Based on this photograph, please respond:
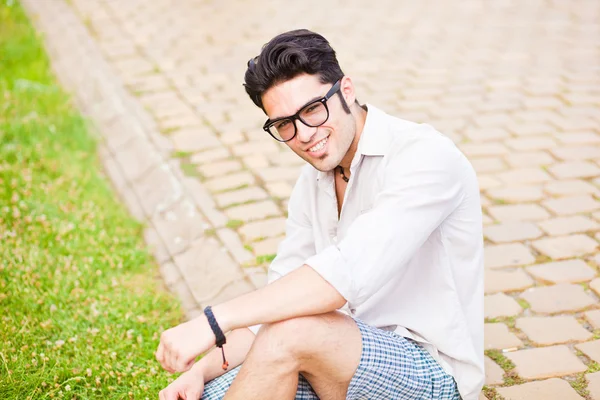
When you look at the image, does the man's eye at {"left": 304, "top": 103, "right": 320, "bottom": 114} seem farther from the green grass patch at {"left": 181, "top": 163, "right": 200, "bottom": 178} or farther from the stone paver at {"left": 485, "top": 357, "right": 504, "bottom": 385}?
the green grass patch at {"left": 181, "top": 163, "right": 200, "bottom": 178}

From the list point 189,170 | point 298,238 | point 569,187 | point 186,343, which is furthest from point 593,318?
point 189,170

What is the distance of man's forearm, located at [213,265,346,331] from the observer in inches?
92.4

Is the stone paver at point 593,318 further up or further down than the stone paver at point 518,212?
further down

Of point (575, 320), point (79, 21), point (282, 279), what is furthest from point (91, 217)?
point (79, 21)

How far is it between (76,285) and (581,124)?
4.23 metres

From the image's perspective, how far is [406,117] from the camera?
588cm

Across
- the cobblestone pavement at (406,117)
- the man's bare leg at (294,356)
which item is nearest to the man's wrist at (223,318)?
the man's bare leg at (294,356)

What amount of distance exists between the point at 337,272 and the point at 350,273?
5cm

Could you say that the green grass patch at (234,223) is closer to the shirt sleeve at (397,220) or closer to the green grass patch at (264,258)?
the green grass patch at (264,258)

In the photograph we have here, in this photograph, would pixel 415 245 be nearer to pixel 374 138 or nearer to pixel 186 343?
pixel 374 138

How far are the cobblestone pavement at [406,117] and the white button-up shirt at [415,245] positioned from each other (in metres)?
0.62

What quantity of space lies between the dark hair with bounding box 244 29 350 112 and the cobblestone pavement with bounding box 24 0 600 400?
1544 millimetres

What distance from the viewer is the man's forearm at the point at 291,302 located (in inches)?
92.4

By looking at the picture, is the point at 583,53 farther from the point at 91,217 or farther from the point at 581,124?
the point at 91,217
